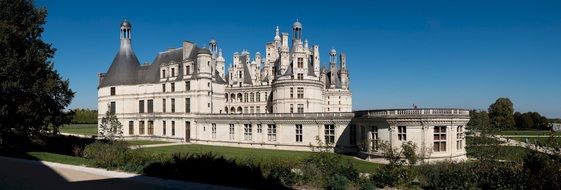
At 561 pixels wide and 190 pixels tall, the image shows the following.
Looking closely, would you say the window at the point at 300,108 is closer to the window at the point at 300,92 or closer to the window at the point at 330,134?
the window at the point at 300,92

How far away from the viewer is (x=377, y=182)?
15.6 metres

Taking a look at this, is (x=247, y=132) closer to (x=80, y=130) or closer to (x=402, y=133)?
(x=402, y=133)

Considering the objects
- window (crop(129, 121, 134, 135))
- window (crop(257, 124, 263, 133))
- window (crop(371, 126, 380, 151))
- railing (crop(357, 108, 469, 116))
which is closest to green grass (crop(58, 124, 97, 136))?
window (crop(129, 121, 134, 135))

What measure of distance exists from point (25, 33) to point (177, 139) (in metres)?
23.3

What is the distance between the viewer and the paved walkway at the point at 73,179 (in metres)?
13.7

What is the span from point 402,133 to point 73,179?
20100mm

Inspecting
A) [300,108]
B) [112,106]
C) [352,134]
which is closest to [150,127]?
[112,106]

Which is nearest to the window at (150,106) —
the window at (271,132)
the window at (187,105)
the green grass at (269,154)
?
the window at (187,105)

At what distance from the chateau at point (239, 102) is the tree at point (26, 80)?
18.0m

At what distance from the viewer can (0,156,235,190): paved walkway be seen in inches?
Result: 540

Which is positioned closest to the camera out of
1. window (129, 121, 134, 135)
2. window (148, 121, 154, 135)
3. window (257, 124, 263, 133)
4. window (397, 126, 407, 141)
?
window (397, 126, 407, 141)

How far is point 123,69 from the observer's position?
52.7m

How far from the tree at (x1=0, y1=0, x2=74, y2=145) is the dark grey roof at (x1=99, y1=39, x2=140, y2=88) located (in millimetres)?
23688

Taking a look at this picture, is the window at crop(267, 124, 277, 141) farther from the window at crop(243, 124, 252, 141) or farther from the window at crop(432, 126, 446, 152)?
the window at crop(432, 126, 446, 152)
